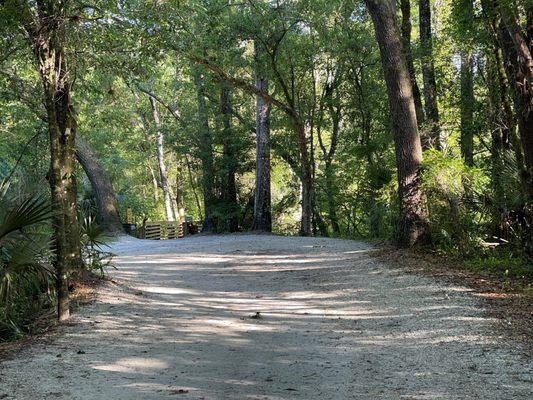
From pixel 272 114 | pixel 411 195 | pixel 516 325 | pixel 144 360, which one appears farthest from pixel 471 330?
pixel 272 114

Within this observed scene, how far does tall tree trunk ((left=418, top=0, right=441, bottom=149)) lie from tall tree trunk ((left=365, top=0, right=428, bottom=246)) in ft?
10.6

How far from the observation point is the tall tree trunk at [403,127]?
→ 12.6 metres

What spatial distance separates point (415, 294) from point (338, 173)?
56.7ft

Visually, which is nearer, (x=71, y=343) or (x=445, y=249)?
(x=71, y=343)

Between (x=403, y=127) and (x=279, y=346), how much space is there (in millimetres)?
7523

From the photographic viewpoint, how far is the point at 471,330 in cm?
648

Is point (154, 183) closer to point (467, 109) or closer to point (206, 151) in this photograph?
point (206, 151)

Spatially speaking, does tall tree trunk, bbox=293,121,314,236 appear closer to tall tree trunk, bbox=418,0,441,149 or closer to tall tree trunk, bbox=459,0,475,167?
tall tree trunk, bbox=418,0,441,149

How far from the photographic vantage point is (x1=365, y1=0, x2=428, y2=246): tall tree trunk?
12570mm

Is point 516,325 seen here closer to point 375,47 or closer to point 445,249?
point 445,249

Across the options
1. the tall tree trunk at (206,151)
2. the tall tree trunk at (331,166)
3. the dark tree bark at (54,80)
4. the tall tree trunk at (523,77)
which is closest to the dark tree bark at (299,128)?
the tall tree trunk at (331,166)

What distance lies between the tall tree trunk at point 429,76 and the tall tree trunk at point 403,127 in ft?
10.6

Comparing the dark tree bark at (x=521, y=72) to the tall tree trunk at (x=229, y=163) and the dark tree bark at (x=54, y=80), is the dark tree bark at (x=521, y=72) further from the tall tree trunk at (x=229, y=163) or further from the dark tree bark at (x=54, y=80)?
the tall tree trunk at (x=229, y=163)

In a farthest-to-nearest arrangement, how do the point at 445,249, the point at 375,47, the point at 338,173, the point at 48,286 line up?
the point at 338,173 → the point at 375,47 → the point at 445,249 → the point at 48,286
